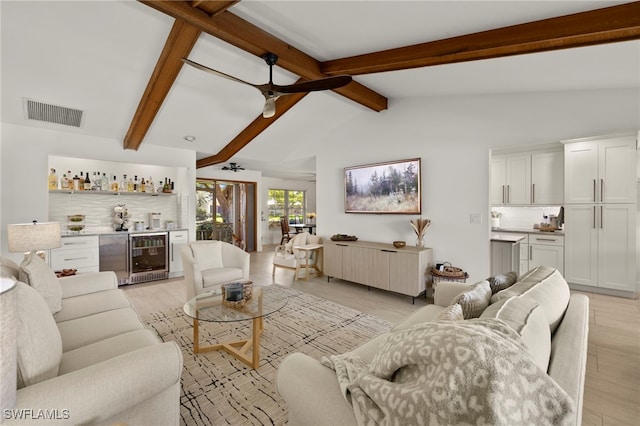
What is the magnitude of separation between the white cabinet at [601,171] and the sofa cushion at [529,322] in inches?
145

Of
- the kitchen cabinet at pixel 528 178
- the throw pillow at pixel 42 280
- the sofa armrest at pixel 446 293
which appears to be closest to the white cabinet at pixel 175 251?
the throw pillow at pixel 42 280

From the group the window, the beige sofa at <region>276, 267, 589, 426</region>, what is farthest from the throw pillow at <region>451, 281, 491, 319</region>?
the window

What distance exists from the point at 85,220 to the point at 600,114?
287 inches

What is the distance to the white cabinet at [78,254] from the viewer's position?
395cm

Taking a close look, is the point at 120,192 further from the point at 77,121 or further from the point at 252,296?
the point at 252,296

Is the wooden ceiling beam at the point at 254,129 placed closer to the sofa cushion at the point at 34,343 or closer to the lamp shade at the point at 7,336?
the sofa cushion at the point at 34,343

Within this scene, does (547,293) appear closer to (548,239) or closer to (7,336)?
(7,336)

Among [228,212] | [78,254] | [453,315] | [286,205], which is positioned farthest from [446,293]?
[286,205]

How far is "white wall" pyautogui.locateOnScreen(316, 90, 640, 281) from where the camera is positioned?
10.2 ft

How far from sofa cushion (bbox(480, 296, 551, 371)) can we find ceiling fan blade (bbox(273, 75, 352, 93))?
1.95 meters

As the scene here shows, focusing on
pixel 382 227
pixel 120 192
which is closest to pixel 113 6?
pixel 120 192

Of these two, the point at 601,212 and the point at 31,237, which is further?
the point at 601,212

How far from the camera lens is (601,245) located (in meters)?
3.69

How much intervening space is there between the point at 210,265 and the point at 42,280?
73.6 inches
